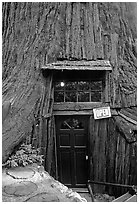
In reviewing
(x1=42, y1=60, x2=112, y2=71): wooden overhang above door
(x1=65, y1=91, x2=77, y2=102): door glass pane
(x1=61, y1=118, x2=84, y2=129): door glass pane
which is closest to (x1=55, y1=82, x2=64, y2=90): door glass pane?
Result: (x1=65, y1=91, x2=77, y2=102): door glass pane

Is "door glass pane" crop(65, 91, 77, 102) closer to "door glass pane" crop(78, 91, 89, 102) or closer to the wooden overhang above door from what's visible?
"door glass pane" crop(78, 91, 89, 102)

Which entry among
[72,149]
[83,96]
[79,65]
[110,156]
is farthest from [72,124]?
[79,65]

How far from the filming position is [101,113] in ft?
20.7

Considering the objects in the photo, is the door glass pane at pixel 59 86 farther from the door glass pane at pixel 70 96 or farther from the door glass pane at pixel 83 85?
the door glass pane at pixel 83 85

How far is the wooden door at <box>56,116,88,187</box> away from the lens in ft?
21.6

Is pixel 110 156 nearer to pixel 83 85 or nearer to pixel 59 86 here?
pixel 83 85

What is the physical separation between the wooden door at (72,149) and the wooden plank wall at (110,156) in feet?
0.91

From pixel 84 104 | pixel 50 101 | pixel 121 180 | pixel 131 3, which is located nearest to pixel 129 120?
pixel 84 104

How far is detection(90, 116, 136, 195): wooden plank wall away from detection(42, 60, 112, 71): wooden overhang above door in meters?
1.60

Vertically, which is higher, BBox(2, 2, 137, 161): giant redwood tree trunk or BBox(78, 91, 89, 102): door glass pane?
BBox(2, 2, 137, 161): giant redwood tree trunk

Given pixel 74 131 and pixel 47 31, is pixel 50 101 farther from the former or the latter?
pixel 47 31

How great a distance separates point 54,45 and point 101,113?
2508mm

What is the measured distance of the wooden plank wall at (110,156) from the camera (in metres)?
6.34

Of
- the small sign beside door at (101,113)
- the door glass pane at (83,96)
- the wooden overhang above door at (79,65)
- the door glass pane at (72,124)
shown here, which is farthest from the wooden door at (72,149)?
the wooden overhang above door at (79,65)
